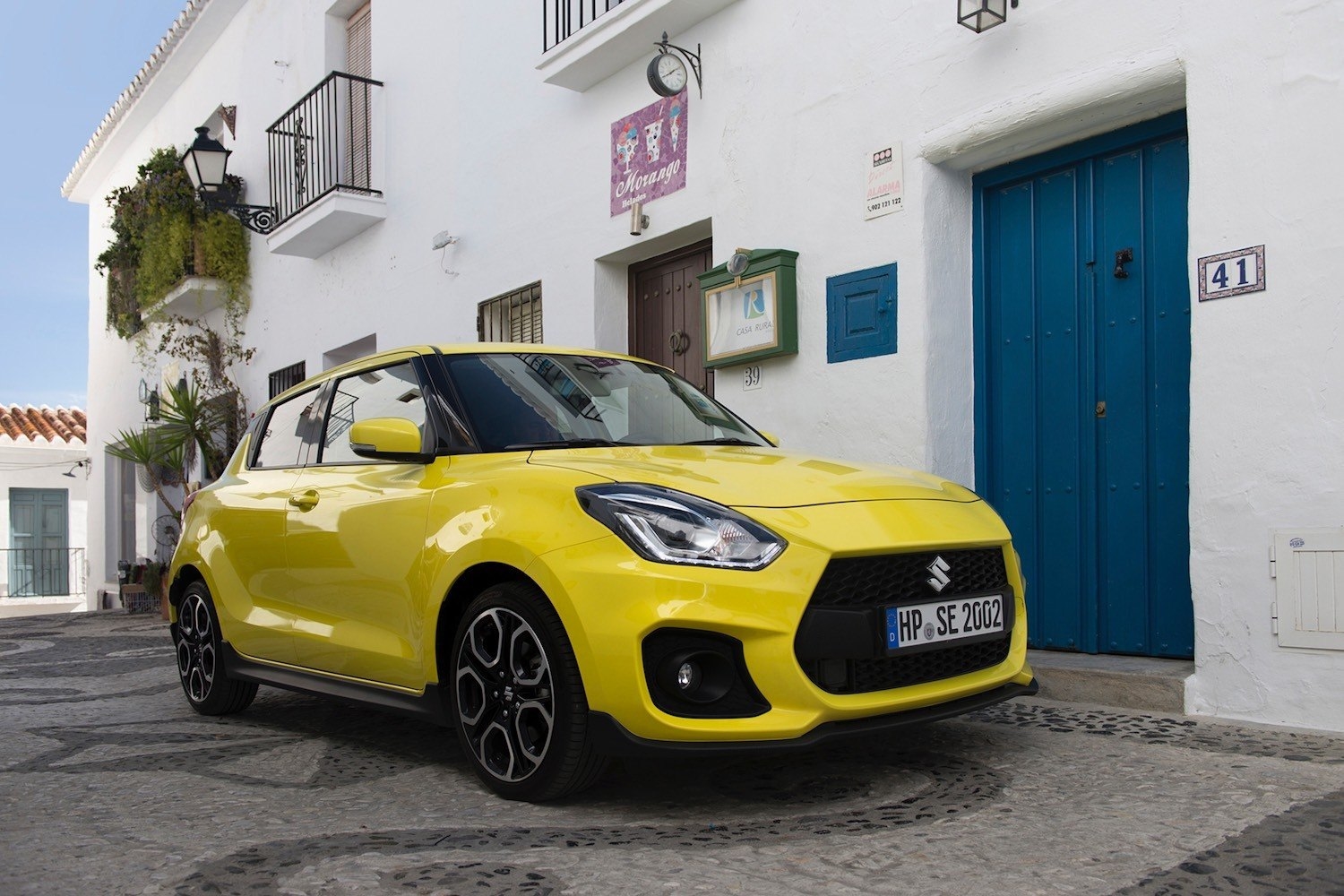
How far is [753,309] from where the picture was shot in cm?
707

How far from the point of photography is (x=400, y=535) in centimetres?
408

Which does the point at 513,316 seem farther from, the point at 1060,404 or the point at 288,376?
the point at 288,376

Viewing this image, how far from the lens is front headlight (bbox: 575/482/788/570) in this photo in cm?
328

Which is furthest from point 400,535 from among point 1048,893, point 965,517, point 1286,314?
point 1286,314

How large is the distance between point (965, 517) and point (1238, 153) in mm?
2083

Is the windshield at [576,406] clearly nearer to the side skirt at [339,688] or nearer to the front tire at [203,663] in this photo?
the side skirt at [339,688]

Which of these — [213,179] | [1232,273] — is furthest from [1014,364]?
[213,179]

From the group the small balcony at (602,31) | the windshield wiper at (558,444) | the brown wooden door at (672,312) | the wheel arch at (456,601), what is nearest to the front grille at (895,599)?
the wheel arch at (456,601)

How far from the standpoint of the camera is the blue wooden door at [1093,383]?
5.31 meters

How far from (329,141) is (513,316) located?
3971 millimetres

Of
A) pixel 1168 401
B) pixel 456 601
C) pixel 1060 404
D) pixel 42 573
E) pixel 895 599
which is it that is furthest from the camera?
pixel 42 573

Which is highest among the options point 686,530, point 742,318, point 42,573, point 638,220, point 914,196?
point 638,220

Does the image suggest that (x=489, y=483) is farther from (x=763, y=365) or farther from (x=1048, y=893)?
(x=763, y=365)

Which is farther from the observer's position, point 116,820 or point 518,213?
point 518,213
